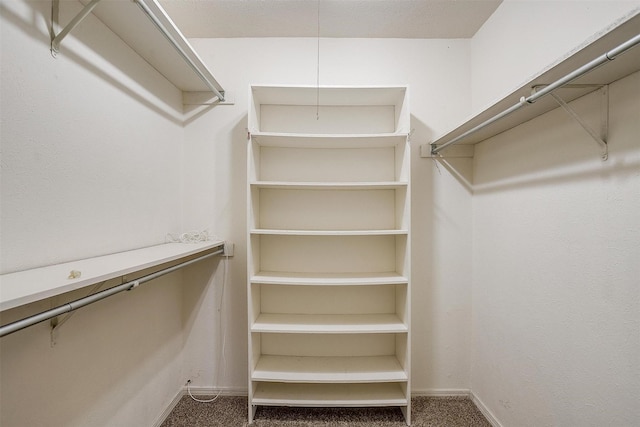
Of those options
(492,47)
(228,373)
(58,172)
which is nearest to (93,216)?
(58,172)

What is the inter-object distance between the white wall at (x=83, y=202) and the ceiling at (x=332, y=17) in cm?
51

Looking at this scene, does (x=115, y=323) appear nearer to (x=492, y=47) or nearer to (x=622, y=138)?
(x=622, y=138)

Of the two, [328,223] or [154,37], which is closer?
[154,37]

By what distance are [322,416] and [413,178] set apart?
5.62ft

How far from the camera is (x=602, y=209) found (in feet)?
3.29

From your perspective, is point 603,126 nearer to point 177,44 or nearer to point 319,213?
point 319,213

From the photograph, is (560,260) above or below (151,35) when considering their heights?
below

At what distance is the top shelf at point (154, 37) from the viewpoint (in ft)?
3.67

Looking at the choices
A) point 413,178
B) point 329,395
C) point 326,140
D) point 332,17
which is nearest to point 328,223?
Answer: point 326,140

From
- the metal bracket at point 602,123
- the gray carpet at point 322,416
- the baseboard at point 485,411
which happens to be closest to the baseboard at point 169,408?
the gray carpet at point 322,416

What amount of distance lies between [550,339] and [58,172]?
7.32ft

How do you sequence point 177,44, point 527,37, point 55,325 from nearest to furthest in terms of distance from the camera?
1. point 55,325
2. point 177,44
3. point 527,37

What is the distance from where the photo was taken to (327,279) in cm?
164

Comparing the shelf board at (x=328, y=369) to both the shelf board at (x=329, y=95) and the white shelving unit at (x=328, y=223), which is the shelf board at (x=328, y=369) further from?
the shelf board at (x=329, y=95)
